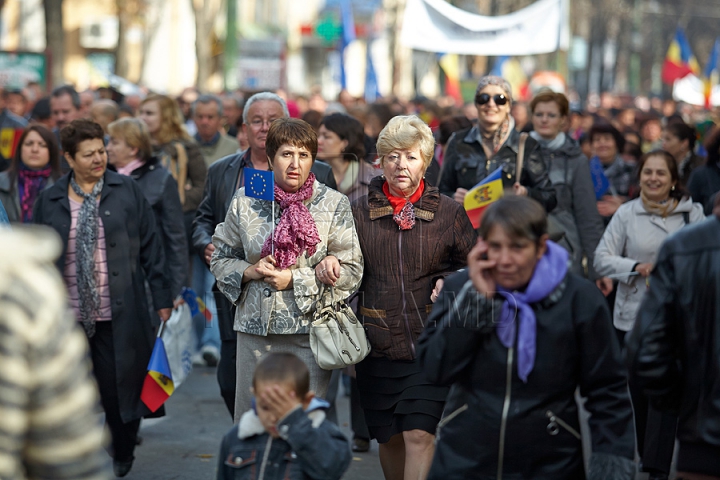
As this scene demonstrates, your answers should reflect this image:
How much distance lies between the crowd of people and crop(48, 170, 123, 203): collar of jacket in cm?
1

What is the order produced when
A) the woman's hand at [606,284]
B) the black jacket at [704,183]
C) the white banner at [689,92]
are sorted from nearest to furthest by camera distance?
the woman's hand at [606,284], the black jacket at [704,183], the white banner at [689,92]

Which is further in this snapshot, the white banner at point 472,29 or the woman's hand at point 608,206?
the white banner at point 472,29

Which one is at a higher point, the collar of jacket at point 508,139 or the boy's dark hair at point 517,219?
the collar of jacket at point 508,139

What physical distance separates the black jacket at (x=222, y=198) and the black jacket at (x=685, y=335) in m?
2.78

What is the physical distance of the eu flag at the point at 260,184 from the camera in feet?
17.2

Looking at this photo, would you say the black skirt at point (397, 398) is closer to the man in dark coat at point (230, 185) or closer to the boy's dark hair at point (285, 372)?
the man in dark coat at point (230, 185)

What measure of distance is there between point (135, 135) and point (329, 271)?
3.09 metres

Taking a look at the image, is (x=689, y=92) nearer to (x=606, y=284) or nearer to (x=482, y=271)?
(x=606, y=284)

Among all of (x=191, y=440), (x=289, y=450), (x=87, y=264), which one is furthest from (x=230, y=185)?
(x=289, y=450)

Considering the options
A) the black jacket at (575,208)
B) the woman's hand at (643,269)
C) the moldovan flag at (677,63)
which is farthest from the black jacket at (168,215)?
the moldovan flag at (677,63)

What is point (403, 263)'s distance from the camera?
5.32 metres

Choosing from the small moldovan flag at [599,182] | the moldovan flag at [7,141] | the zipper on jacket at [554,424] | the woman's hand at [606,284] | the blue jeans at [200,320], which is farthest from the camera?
the moldovan flag at [7,141]

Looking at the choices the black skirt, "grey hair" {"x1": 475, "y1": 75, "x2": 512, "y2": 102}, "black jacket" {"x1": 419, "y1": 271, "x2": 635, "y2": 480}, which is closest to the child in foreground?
"black jacket" {"x1": 419, "y1": 271, "x2": 635, "y2": 480}

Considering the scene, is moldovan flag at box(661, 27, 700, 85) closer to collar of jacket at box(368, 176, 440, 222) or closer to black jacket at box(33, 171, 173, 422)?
black jacket at box(33, 171, 173, 422)
